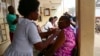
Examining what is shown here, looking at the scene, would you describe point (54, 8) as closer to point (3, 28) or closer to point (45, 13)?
point (45, 13)

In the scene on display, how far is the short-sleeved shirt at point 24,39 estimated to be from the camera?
167cm

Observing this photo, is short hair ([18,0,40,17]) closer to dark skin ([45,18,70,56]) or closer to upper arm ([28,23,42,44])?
upper arm ([28,23,42,44])

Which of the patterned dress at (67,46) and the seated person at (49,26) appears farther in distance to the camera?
the seated person at (49,26)

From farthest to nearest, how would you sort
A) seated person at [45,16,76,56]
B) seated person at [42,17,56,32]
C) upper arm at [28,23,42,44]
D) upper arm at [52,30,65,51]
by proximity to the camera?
1. seated person at [42,17,56,32]
2. seated person at [45,16,76,56]
3. upper arm at [52,30,65,51]
4. upper arm at [28,23,42,44]

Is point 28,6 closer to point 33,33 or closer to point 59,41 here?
point 33,33

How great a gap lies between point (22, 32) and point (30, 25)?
110 millimetres

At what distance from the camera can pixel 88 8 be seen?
1946 mm

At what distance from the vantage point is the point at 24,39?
5.67 ft

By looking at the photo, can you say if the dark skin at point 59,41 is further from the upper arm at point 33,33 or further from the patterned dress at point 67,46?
the upper arm at point 33,33

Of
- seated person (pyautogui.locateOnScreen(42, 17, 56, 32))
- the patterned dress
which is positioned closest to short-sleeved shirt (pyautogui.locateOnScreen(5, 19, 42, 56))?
the patterned dress

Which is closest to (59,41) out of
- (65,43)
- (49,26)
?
(65,43)

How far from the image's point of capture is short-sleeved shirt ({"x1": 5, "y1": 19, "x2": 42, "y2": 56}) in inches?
65.6

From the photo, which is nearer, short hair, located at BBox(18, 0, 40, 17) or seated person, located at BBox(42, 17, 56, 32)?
short hair, located at BBox(18, 0, 40, 17)

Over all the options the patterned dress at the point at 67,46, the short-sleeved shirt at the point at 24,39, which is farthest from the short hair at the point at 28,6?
the patterned dress at the point at 67,46
